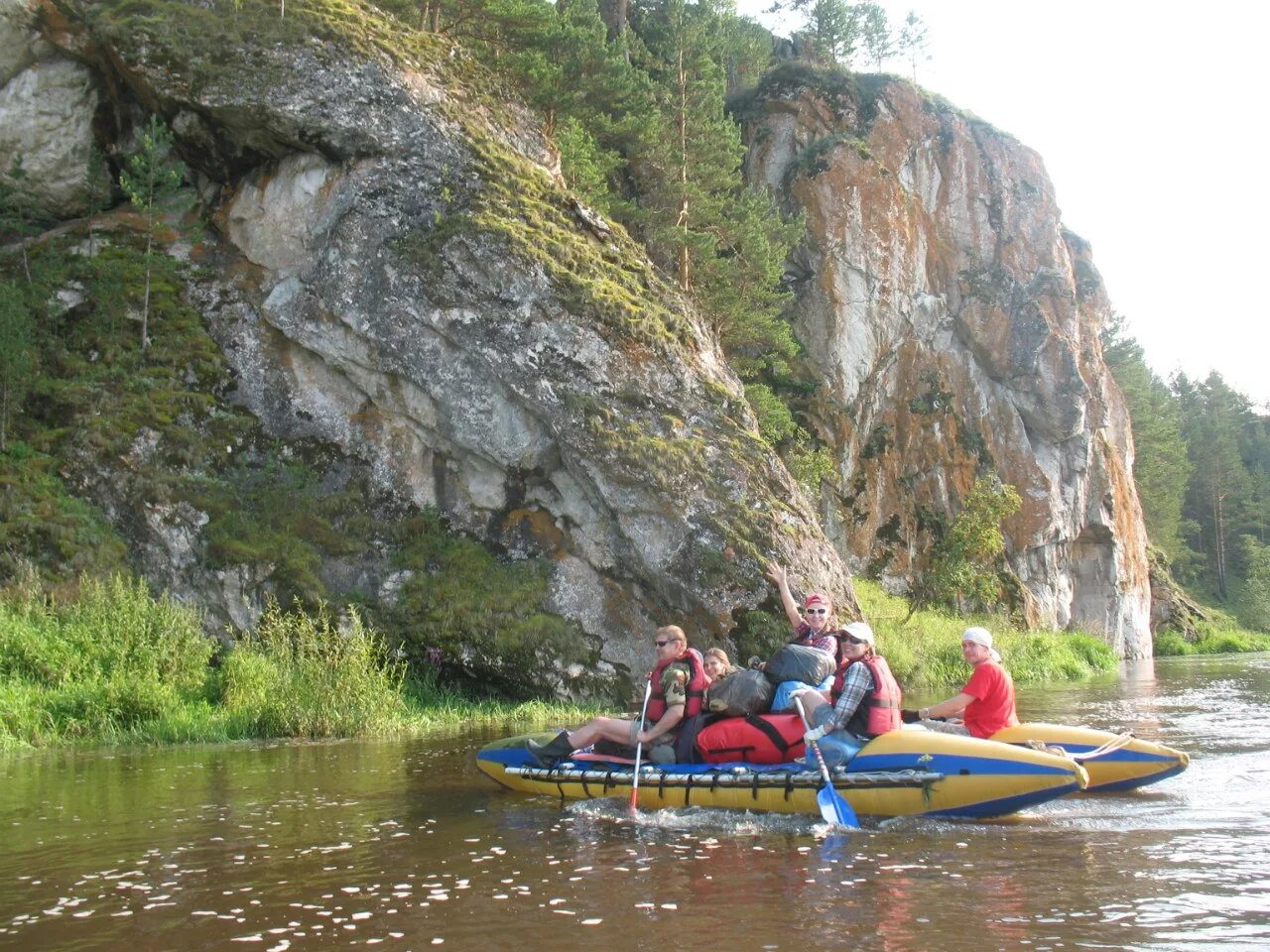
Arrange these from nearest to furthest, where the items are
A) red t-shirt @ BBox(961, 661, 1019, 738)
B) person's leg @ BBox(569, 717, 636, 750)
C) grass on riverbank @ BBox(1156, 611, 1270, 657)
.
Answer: red t-shirt @ BBox(961, 661, 1019, 738) < person's leg @ BBox(569, 717, 636, 750) < grass on riverbank @ BBox(1156, 611, 1270, 657)

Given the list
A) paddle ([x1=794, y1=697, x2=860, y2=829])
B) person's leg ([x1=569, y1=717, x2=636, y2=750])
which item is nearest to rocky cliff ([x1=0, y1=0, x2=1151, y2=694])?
person's leg ([x1=569, y1=717, x2=636, y2=750])

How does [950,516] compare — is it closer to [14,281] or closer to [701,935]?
[14,281]

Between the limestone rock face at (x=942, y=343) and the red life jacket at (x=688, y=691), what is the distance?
920 inches

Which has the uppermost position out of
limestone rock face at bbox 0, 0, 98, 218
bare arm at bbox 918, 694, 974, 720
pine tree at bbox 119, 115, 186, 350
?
limestone rock face at bbox 0, 0, 98, 218

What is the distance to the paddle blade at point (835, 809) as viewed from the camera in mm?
8414

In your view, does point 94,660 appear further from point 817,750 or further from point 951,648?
point 951,648

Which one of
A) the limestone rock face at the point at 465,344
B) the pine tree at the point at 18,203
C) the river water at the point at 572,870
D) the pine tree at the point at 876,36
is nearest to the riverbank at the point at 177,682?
the river water at the point at 572,870

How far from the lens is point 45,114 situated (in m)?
21.6

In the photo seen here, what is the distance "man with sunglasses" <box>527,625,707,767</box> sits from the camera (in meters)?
10.2

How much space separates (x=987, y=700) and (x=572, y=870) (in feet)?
15.7

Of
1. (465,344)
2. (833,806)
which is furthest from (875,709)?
(465,344)

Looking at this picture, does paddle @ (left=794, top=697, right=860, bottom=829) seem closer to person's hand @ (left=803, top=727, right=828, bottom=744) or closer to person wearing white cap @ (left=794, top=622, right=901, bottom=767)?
person's hand @ (left=803, top=727, right=828, bottom=744)

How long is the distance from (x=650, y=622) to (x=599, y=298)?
6400 mm

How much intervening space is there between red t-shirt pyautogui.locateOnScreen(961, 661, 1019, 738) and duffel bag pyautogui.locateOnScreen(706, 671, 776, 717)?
189 cm
